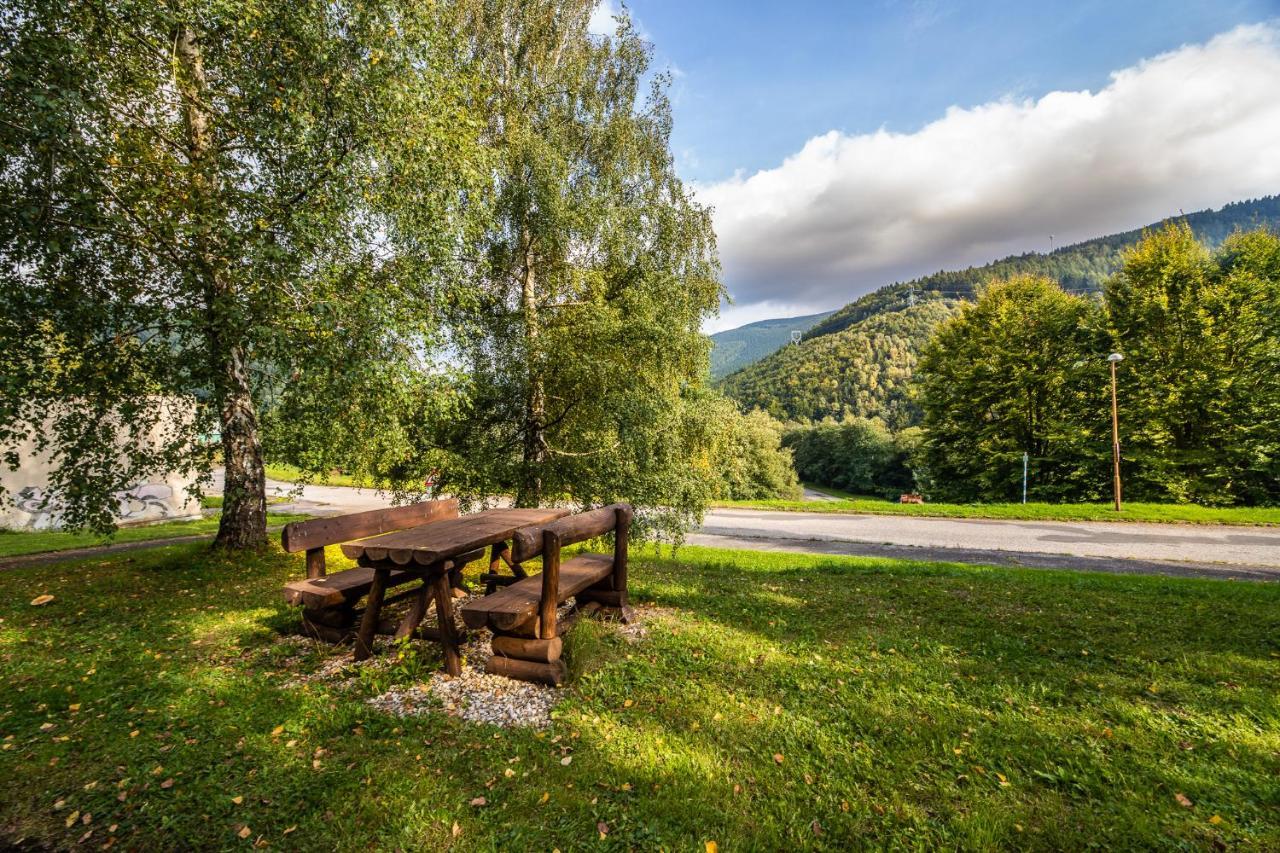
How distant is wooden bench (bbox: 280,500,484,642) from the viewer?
4.91 m

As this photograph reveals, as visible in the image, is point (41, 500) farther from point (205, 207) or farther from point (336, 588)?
point (336, 588)

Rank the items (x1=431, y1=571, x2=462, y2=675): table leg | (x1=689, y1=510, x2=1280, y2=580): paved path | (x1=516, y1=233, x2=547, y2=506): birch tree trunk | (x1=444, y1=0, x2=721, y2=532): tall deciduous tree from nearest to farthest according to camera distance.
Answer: (x1=431, y1=571, x2=462, y2=675): table leg, (x1=444, y1=0, x2=721, y2=532): tall deciduous tree, (x1=516, y1=233, x2=547, y2=506): birch tree trunk, (x1=689, y1=510, x2=1280, y2=580): paved path

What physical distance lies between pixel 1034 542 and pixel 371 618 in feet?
46.9

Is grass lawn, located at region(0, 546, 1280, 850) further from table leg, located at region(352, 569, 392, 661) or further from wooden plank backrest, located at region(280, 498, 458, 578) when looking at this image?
wooden plank backrest, located at region(280, 498, 458, 578)

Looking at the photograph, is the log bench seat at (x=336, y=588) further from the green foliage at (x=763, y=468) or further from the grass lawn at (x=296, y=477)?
the green foliage at (x=763, y=468)

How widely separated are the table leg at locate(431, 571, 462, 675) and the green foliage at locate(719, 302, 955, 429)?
9471 centimetres

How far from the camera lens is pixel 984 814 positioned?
282cm

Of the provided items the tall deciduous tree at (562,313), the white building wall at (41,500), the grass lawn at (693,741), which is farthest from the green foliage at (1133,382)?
the white building wall at (41,500)

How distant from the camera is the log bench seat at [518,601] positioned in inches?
165

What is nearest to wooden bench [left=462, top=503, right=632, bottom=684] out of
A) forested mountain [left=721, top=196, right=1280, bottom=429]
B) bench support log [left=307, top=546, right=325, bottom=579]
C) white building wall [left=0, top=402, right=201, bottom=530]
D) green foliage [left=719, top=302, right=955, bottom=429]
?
bench support log [left=307, top=546, right=325, bottom=579]

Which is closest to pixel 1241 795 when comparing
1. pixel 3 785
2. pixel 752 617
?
pixel 752 617

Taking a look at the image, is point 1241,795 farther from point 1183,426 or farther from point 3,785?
point 1183,426

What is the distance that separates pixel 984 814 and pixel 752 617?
3602 millimetres

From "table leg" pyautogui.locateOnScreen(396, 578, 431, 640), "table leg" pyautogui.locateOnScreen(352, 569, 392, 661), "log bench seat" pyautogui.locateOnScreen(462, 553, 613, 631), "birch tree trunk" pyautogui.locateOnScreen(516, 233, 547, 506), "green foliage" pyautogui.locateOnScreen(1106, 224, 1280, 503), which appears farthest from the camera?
"green foliage" pyautogui.locateOnScreen(1106, 224, 1280, 503)
